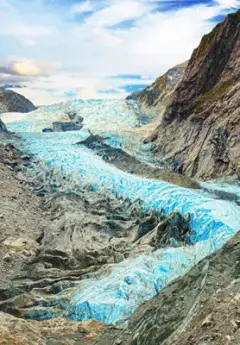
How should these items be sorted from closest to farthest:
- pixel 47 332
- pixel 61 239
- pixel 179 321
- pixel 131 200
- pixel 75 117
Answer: pixel 179 321, pixel 47 332, pixel 61 239, pixel 131 200, pixel 75 117

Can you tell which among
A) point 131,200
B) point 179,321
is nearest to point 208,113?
point 131,200

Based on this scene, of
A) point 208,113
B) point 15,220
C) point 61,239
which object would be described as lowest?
point 61,239

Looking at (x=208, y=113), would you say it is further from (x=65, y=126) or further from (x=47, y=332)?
(x=47, y=332)

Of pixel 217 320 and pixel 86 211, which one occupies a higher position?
pixel 217 320

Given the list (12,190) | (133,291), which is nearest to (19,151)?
(12,190)

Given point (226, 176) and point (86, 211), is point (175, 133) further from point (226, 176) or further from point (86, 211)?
point (86, 211)

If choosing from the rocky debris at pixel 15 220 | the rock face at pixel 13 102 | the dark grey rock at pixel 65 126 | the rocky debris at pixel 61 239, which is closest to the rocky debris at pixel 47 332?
the rocky debris at pixel 61 239
